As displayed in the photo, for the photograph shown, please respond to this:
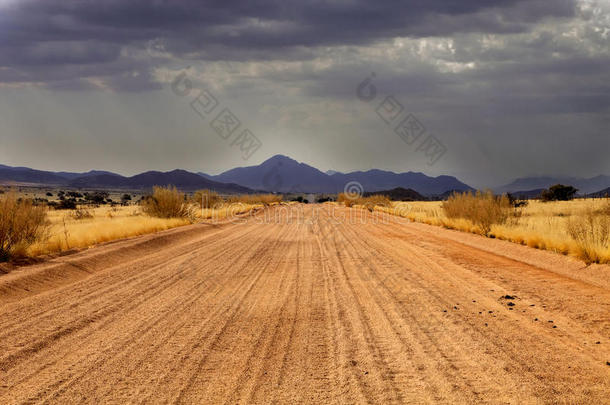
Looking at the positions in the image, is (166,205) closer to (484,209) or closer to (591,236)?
(484,209)

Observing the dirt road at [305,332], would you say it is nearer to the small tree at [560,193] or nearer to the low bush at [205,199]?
the low bush at [205,199]

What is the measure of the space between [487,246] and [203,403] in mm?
14988

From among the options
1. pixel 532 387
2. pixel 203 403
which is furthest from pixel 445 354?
pixel 203 403

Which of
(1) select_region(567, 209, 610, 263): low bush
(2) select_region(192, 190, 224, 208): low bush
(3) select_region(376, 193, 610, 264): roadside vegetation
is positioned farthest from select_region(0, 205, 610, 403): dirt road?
(2) select_region(192, 190, 224, 208): low bush

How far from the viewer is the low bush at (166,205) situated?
29.7m

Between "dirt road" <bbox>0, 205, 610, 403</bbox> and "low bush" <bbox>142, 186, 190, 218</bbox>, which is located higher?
"low bush" <bbox>142, 186, 190, 218</bbox>

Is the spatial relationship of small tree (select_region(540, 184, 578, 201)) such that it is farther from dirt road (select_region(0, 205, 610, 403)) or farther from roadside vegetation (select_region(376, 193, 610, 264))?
dirt road (select_region(0, 205, 610, 403))

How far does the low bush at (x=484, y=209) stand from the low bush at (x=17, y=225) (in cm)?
1717

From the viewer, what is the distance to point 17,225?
14000mm

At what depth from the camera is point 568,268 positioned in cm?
1209

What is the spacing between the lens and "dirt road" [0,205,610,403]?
481 centimetres

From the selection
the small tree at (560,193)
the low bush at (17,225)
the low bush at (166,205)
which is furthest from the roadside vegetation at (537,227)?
the small tree at (560,193)

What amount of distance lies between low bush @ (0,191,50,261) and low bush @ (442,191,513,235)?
56.3 ft

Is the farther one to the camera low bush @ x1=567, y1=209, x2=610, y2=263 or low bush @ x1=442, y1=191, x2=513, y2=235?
low bush @ x1=442, y1=191, x2=513, y2=235
